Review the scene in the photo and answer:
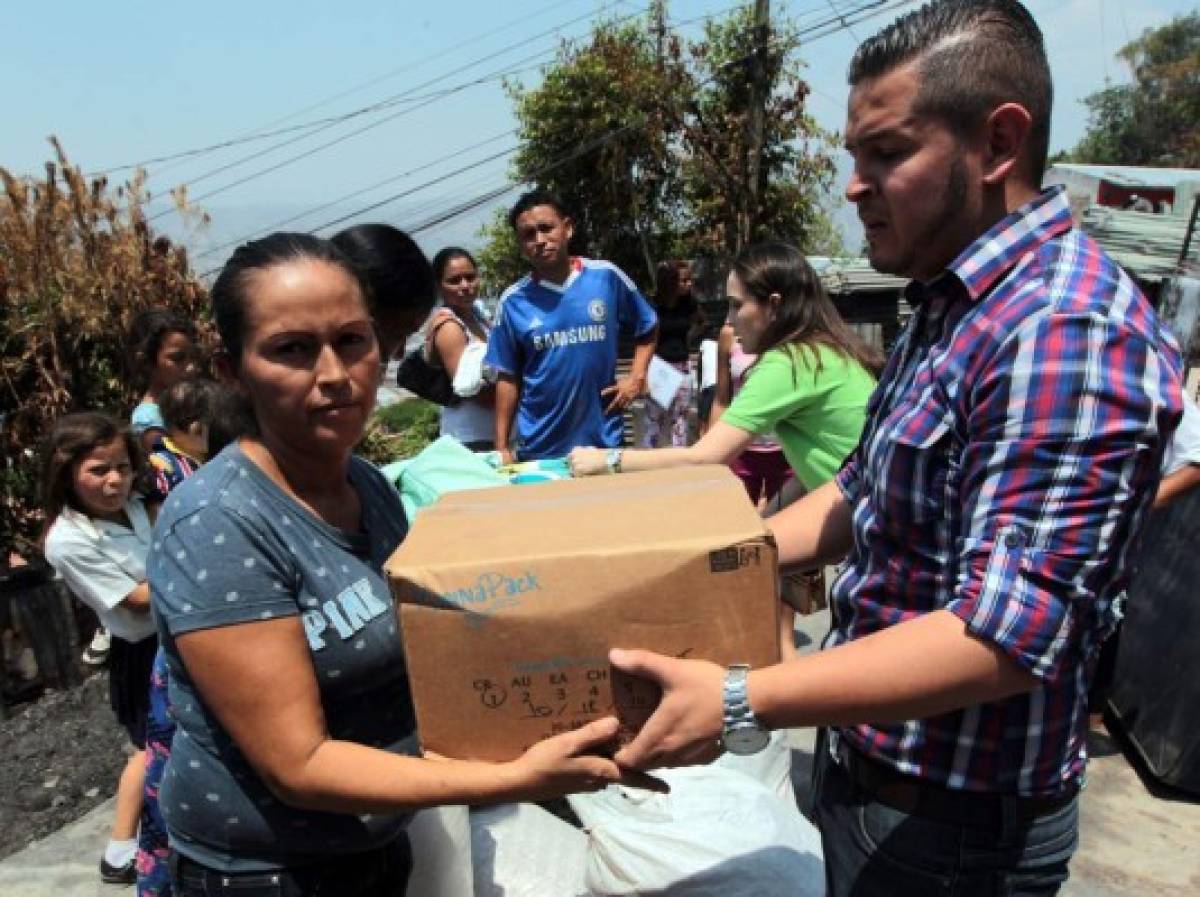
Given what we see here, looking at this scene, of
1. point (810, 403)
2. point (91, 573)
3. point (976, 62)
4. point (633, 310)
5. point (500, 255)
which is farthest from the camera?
point (500, 255)

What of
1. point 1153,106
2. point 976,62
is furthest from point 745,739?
point 1153,106

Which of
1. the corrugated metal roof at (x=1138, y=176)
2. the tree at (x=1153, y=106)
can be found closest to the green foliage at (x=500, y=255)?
the corrugated metal roof at (x=1138, y=176)

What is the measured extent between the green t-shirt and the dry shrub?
3.85m

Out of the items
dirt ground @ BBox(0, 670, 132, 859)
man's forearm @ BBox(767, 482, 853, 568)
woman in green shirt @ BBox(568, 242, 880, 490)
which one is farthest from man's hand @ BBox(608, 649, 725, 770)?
dirt ground @ BBox(0, 670, 132, 859)

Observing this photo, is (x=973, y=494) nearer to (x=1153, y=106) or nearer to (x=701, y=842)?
(x=701, y=842)

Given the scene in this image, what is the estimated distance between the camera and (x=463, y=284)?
4.90 meters

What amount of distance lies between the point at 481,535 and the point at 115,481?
2144mm

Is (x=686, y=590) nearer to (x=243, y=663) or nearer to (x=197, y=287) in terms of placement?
(x=243, y=663)

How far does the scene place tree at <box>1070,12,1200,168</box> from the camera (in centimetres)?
3988

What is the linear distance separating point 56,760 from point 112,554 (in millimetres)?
1420

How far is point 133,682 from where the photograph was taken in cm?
288

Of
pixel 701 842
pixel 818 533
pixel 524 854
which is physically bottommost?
pixel 524 854

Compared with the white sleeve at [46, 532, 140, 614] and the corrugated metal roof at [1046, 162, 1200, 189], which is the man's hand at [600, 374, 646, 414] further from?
the corrugated metal roof at [1046, 162, 1200, 189]

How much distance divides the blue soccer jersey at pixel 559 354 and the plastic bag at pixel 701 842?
2118mm
